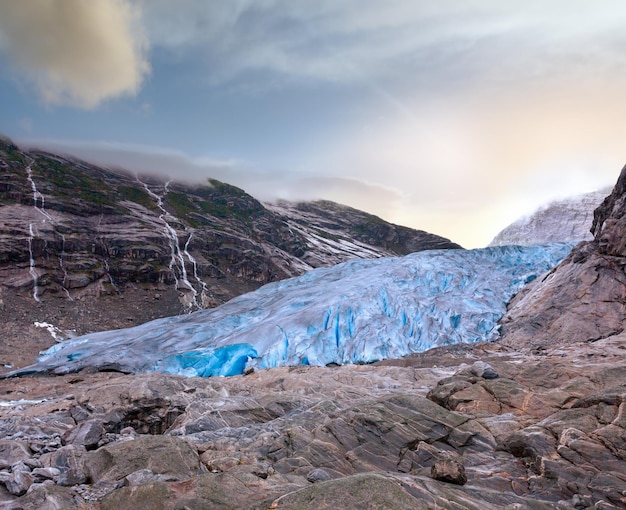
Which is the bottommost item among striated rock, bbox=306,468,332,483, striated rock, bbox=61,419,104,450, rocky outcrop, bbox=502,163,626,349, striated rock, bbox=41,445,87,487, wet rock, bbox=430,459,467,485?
striated rock, bbox=61,419,104,450

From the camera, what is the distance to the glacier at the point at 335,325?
3509 cm

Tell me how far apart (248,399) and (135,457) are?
7.42 metres

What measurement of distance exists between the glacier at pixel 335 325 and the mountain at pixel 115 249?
12.9 metres

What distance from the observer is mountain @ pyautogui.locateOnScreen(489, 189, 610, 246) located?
255ft

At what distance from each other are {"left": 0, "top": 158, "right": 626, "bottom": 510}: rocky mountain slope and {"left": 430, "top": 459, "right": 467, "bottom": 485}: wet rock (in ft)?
0.09

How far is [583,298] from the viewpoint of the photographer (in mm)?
32219

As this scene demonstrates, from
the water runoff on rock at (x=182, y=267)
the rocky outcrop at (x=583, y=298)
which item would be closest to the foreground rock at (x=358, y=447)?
the rocky outcrop at (x=583, y=298)

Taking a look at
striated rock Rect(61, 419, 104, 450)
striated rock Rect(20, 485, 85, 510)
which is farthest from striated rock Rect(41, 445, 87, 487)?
striated rock Rect(61, 419, 104, 450)

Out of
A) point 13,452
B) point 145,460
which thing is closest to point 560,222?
point 145,460

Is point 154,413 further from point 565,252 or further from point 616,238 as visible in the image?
point 565,252

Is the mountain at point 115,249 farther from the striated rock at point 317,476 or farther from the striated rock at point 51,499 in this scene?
the striated rock at point 317,476

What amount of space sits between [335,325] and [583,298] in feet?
64.8

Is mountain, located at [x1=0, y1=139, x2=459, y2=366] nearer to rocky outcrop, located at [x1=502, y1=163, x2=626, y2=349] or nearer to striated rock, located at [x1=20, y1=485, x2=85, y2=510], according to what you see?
striated rock, located at [x1=20, y1=485, x2=85, y2=510]

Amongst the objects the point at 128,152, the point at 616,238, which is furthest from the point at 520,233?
the point at 128,152
